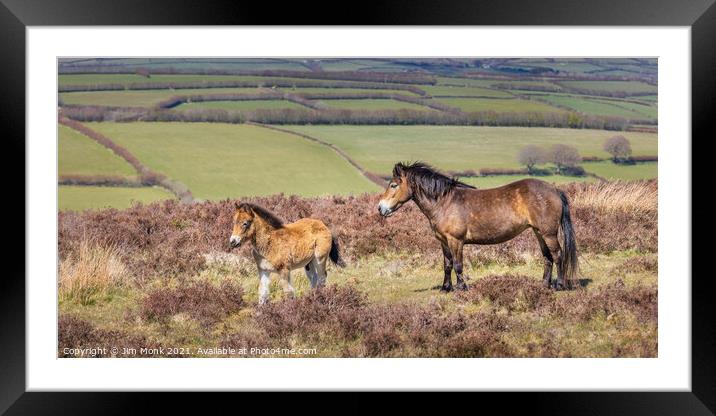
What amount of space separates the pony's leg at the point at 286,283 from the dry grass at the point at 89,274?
3.03m

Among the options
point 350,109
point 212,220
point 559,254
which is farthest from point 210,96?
point 559,254

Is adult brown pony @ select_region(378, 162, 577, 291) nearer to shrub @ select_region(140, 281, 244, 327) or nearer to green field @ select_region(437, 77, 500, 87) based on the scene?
shrub @ select_region(140, 281, 244, 327)

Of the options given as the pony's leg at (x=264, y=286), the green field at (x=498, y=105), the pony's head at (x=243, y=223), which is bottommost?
the pony's leg at (x=264, y=286)

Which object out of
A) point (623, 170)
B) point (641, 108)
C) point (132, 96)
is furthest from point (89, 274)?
point (641, 108)

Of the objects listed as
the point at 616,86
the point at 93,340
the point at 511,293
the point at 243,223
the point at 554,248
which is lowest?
the point at 93,340

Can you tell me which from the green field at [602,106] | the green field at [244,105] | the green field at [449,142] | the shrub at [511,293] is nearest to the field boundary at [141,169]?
the green field at [244,105]

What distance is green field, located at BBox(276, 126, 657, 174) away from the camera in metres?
17.8

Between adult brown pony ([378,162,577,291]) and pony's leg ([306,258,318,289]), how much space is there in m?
1.36

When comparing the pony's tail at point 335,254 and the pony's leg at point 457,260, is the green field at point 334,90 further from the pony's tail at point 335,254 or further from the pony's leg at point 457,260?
the pony's leg at point 457,260

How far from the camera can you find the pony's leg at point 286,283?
38.1 feet

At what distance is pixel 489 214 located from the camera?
40.5 ft

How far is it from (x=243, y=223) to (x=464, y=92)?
29.2 ft

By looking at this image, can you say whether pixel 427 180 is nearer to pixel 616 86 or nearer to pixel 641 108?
pixel 616 86
